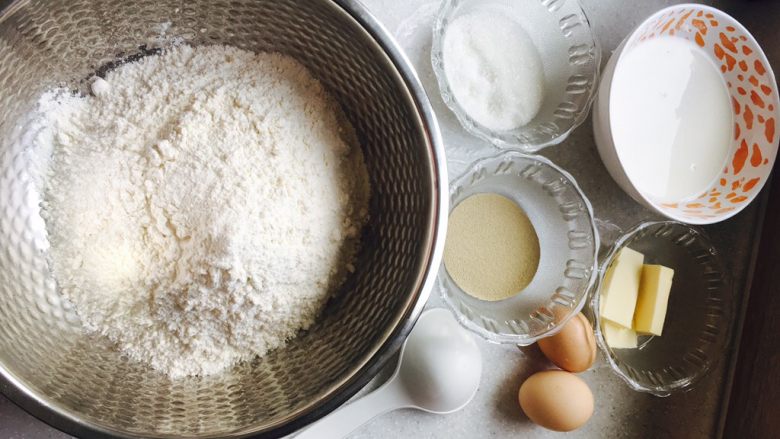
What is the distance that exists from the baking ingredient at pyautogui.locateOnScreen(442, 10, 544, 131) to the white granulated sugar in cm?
22

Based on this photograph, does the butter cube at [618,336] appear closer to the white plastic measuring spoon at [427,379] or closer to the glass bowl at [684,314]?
the glass bowl at [684,314]

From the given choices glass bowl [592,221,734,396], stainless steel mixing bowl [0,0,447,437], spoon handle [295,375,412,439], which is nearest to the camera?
stainless steel mixing bowl [0,0,447,437]

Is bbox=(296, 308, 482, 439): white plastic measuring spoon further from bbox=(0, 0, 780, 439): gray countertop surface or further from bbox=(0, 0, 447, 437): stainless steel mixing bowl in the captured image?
bbox=(0, 0, 447, 437): stainless steel mixing bowl

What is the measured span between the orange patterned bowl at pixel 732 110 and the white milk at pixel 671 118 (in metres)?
0.01

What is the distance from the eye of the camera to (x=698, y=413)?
3.64 ft

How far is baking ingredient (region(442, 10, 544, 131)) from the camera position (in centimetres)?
100

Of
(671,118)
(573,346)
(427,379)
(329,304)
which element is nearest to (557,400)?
(573,346)

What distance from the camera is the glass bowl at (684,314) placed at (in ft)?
3.54

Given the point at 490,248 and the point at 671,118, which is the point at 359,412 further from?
the point at 671,118

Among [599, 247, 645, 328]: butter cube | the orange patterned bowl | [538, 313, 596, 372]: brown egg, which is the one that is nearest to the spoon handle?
[538, 313, 596, 372]: brown egg

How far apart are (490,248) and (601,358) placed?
0.90 ft

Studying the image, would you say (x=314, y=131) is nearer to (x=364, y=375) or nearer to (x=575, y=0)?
(x=364, y=375)

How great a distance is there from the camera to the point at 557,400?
0.99 meters

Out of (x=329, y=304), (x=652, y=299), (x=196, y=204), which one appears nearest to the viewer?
(x=196, y=204)
